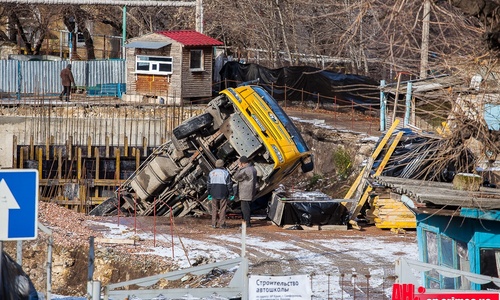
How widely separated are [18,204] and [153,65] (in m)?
26.4

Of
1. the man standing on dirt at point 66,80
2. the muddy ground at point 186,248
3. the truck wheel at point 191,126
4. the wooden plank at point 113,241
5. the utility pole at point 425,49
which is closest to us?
the utility pole at point 425,49

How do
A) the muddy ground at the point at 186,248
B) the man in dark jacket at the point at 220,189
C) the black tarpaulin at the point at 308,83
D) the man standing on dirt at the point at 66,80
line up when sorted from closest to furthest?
1. the muddy ground at the point at 186,248
2. the man in dark jacket at the point at 220,189
3. the man standing on dirt at the point at 66,80
4. the black tarpaulin at the point at 308,83

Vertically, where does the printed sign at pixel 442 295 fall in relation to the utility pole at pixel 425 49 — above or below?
below

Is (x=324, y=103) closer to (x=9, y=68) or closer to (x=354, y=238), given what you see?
(x=9, y=68)

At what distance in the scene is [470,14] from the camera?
9828mm

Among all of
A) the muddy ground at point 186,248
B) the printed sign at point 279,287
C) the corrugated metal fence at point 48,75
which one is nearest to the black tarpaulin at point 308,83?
the corrugated metal fence at point 48,75

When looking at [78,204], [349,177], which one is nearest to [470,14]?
[349,177]

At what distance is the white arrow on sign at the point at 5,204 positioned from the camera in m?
8.30

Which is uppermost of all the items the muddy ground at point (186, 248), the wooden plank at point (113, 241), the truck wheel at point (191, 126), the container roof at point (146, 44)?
the container roof at point (146, 44)

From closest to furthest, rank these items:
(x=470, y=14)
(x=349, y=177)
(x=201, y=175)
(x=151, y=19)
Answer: (x=470, y=14)
(x=201, y=175)
(x=349, y=177)
(x=151, y=19)

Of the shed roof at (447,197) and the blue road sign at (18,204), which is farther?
the shed roof at (447,197)

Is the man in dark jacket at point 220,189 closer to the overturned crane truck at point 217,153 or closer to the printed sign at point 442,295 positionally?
the overturned crane truck at point 217,153

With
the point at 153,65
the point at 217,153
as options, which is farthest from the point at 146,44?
the point at 217,153

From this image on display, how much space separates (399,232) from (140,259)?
5917 mm
